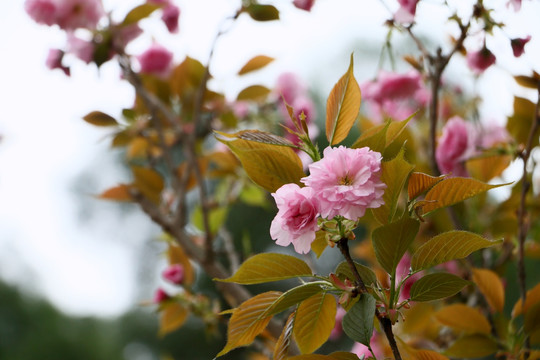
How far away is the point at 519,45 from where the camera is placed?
0.50m

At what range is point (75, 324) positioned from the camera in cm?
806

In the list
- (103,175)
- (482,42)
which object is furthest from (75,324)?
(482,42)

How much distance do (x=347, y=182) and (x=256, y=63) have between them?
552 millimetres

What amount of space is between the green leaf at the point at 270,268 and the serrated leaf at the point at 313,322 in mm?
27

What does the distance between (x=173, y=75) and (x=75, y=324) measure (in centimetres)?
809

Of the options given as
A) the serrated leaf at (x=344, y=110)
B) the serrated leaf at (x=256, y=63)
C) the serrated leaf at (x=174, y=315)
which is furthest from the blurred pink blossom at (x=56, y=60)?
the serrated leaf at (x=344, y=110)

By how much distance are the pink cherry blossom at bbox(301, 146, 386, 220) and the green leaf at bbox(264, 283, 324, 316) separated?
48 millimetres

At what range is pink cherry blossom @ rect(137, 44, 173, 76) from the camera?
844 mm

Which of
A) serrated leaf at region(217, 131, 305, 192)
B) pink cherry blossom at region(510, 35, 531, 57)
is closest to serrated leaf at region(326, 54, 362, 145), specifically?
serrated leaf at region(217, 131, 305, 192)

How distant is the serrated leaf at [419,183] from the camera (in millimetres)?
311

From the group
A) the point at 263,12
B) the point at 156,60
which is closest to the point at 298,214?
the point at 263,12

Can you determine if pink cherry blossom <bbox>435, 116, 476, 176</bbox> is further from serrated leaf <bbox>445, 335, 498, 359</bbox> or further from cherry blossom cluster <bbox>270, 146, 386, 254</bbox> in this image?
cherry blossom cluster <bbox>270, 146, 386, 254</bbox>

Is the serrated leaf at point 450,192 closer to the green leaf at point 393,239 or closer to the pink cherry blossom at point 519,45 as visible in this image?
the green leaf at point 393,239

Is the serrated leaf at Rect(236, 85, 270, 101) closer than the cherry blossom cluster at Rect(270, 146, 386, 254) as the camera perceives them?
No
